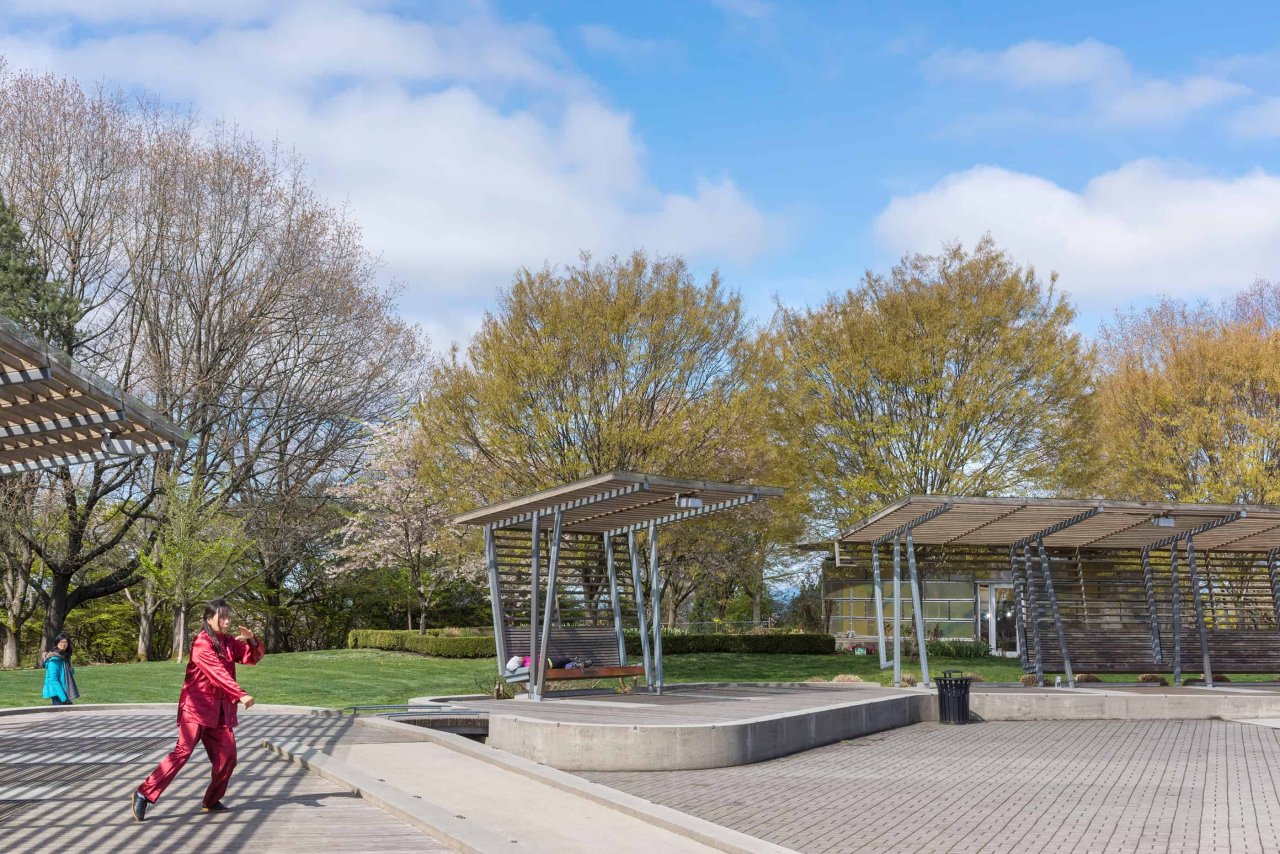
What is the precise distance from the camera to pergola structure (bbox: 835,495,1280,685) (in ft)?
60.9

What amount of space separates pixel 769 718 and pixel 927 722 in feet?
18.7

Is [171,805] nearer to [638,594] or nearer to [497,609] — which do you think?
[497,609]

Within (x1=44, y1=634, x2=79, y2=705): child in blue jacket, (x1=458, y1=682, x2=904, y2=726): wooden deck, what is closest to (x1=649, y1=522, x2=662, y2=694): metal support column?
(x1=458, y1=682, x2=904, y2=726): wooden deck

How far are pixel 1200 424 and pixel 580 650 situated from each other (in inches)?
820

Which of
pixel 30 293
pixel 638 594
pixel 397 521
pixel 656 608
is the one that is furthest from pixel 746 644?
pixel 30 293

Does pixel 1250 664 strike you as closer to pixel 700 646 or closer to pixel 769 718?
pixel 769 718

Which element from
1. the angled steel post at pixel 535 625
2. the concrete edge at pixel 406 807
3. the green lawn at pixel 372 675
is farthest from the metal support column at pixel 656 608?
the concrete edge at pixel 406 807

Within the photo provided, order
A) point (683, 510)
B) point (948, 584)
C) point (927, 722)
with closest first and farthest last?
point (683, 510)
point (927, 722)
point (948, 584)

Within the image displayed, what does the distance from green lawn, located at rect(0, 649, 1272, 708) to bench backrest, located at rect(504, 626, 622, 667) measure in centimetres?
278

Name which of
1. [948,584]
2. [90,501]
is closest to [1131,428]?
[948,584]

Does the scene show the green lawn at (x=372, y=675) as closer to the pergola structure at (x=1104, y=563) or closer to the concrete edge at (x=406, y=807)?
the pergola structure at (x=1104, y=563)

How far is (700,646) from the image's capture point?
33500 mm

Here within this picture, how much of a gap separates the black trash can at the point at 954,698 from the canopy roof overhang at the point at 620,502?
405cm

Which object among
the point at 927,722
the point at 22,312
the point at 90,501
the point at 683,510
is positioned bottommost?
the point at 927,722
